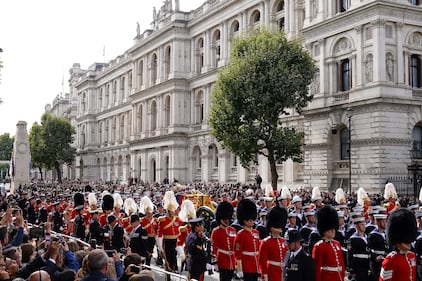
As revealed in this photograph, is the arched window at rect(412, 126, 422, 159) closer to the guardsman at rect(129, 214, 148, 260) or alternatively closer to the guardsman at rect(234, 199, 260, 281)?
the guardsman at rect(129, 214, 148, 260)

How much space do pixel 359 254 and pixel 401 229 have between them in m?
2.87

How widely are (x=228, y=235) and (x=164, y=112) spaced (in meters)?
50.4

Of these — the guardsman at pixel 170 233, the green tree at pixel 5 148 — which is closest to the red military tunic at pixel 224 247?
the guardsman at pixel 170 233

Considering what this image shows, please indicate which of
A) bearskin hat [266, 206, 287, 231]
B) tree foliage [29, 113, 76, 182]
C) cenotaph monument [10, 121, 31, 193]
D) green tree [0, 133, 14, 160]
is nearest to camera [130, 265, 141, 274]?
bearskin hat [266, 206, 287, 231]

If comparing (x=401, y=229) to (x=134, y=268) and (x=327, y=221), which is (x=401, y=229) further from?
(x=134, y=268)

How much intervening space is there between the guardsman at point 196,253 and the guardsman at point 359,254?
9.91 ft

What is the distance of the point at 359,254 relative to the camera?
1060 cm

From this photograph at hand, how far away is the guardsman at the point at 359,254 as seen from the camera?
10.6 m

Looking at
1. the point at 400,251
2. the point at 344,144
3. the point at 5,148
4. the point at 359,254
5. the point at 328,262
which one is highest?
the point at 5,148

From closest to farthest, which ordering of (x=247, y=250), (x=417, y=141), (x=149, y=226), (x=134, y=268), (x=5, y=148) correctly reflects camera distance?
(x=134, y=268)
(x=247, y=250)
(x=149, y=226)
(x=417, y=141)
(x=5, y=148)

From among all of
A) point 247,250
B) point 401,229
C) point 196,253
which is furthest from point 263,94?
point 401,229

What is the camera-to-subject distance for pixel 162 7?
63500 mm

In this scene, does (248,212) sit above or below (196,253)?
above

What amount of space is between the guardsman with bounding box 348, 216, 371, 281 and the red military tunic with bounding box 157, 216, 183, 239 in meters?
4.98
